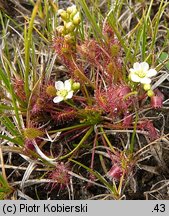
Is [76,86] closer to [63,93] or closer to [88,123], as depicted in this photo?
[63,93]

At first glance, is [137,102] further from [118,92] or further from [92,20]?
[92,20]

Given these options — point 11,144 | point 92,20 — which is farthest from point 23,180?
point 92,20

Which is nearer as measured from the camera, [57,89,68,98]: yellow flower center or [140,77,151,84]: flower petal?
[140,77,151,84]: flower petal

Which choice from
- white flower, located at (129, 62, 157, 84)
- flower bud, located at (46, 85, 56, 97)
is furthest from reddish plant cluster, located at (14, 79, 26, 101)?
white flower, located at (129, 62, 157, 84)
